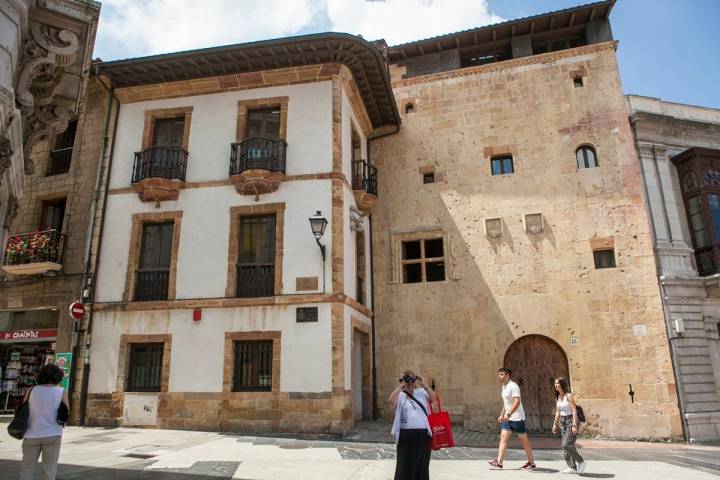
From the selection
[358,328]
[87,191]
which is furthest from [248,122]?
[358,328]

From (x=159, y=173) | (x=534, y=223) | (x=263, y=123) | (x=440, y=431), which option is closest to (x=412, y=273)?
(x=534, y=223)

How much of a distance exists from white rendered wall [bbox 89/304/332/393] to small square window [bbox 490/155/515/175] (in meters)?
7.19

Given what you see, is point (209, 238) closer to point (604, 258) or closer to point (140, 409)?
point (140, 409)

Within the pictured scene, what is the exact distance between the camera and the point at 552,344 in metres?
13.2

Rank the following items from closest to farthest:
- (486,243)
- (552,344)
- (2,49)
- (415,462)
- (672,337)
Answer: (2,49)
(415,462)
(672,337)
(552,344)
(486,243)

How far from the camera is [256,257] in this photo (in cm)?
1240

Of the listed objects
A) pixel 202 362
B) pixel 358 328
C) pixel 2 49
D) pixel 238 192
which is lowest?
pixel 202 362

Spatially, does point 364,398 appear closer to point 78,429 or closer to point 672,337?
point 78,429

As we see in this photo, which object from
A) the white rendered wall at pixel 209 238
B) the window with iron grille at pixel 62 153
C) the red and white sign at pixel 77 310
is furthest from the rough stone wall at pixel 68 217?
the white rendered wall at pixel 209 238

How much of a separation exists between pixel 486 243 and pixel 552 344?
333 cm

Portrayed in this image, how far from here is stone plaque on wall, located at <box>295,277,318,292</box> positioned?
11602mm

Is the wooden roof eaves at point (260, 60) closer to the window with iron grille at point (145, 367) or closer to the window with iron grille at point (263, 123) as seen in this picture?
the window with iron grille at point (263, 123)

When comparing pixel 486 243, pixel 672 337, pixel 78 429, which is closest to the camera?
pixel 78 429

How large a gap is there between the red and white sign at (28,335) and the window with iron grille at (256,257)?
18.7 ft
